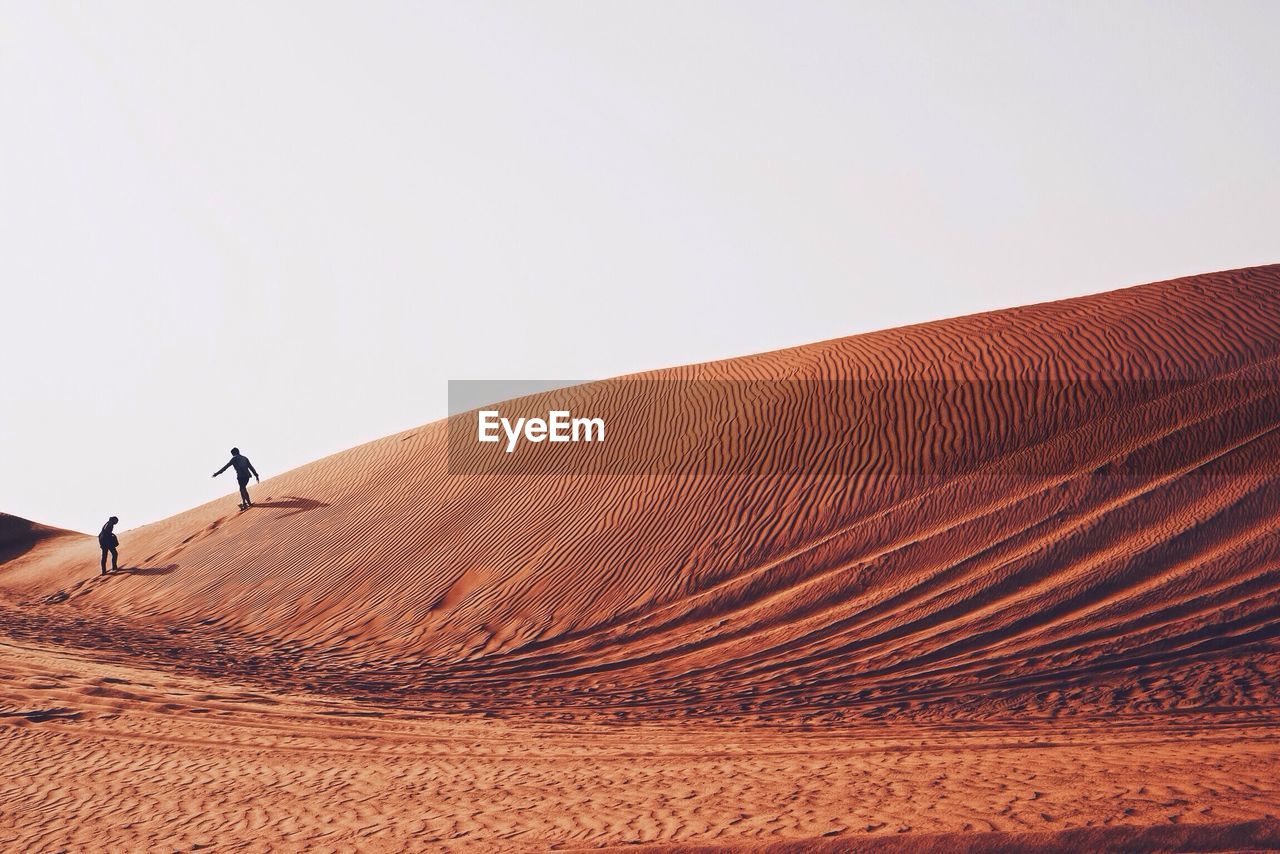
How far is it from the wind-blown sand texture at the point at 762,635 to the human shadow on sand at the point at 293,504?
99 mm

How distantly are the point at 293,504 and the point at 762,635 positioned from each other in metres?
11.7

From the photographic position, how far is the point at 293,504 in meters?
19.5

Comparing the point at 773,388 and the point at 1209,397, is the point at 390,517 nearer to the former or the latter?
the point at 773,388

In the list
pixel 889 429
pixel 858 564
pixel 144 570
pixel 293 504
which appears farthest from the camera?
pixel 293 504

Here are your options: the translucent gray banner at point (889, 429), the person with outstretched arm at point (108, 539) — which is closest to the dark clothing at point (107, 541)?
the person with outstretched arm at point (108, 539)

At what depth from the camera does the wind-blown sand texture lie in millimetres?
6344

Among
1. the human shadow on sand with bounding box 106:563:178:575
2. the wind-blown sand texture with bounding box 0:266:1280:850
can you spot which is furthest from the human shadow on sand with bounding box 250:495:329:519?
the human shadow on sand with bounding box 106:563:178:575

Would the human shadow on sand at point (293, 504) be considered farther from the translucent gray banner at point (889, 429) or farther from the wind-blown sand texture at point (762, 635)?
the translucent gray banner at point (889, 429)

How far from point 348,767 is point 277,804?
2.62 feet

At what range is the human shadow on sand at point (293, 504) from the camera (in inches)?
745

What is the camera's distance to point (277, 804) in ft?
22.3

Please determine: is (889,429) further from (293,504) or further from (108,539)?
(108,539)

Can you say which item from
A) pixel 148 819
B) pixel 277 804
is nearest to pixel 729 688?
pixel 277 804

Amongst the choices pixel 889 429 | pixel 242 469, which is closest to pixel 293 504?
pixel 242 469
